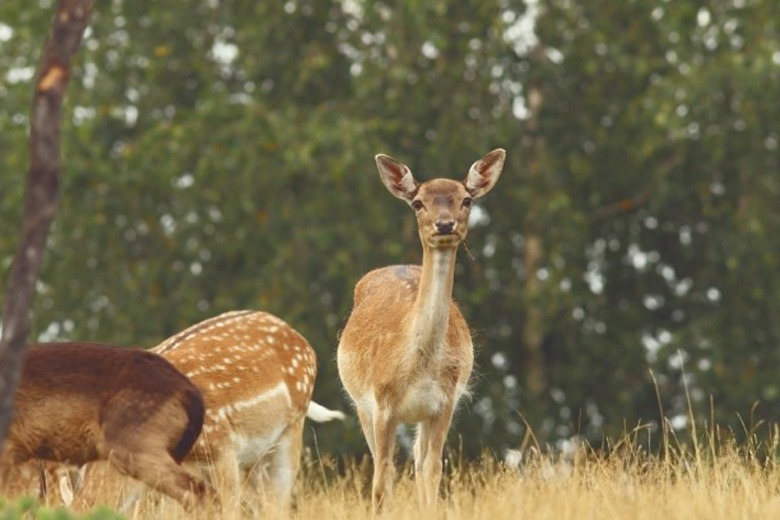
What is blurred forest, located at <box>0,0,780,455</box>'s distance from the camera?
18.7m

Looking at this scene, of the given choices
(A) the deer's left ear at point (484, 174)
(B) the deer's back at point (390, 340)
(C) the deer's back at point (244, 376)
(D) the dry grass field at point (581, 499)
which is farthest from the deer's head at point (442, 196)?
(C) the deer's back at point (244, 376)

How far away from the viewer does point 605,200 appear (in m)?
20.4

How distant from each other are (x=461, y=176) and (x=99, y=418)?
1043cm

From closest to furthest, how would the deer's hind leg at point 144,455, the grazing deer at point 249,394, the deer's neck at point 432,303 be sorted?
the deer's hind leg at point 144,455
the deer's neck at point 432,303
the grazing deer at point 249,394

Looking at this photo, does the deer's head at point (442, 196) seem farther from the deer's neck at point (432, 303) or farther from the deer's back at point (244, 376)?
the deer's back at point (244, 376)

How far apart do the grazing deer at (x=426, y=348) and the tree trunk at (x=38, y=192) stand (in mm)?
2754

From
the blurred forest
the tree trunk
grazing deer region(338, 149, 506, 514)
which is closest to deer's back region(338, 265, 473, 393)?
grazing deer region(338, 149, 506, 514)

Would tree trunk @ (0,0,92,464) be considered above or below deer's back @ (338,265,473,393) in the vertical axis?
above

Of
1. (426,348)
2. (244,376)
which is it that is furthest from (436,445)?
(244,376)

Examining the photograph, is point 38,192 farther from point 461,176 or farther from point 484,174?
point 461,176

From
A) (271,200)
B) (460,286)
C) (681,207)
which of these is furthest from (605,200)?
(271,200)

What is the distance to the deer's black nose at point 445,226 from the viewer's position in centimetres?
924

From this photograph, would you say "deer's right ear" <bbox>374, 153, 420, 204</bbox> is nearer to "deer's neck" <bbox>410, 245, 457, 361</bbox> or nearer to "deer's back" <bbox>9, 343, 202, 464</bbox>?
"deer's neck" <bbox>410, 245, 457, 361</bbox>

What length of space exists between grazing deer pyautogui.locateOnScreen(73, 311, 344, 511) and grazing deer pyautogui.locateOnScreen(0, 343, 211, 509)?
144 centimetres
